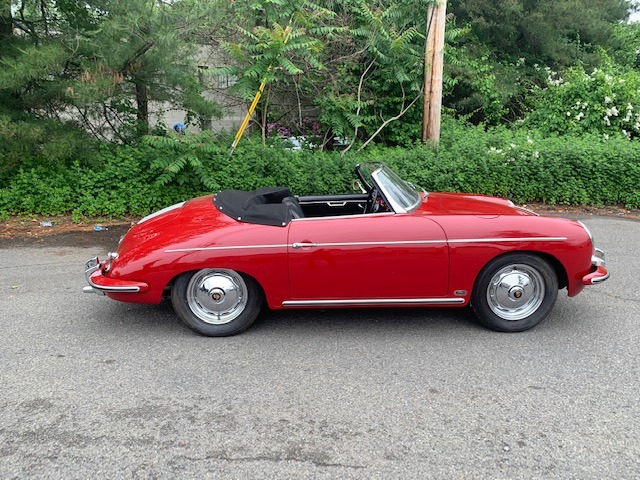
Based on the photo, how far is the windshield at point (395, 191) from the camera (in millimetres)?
4258

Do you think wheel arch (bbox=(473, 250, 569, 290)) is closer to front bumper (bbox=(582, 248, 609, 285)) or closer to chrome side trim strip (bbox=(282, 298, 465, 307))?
front bumper (bbox=(582, 248, 609, 285))

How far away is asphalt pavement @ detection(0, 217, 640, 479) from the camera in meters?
2.64

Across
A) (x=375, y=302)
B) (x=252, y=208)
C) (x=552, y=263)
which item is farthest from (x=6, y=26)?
(x=552, y=263)

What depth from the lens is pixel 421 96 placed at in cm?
1000

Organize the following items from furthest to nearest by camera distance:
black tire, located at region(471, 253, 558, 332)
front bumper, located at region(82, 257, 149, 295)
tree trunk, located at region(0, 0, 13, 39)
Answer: tree trunk, located at region(0, 0, 13, 39) < black tire, located at region(471, 253, 558, 332) < front bumper, located at region(82, 257, 149, 295)

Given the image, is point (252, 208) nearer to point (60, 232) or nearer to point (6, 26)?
point (60, 232)

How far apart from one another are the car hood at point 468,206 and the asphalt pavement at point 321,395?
89 cm

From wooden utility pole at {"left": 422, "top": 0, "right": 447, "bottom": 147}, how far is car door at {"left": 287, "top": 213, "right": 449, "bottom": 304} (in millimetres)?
5664

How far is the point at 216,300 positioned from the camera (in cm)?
405

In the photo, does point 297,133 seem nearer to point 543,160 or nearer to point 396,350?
point 543,160

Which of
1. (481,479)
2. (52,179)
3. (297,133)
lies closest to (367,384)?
(481,479)

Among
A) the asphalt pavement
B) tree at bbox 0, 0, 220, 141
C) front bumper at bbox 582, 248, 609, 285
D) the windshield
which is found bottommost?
the asphalt pavement

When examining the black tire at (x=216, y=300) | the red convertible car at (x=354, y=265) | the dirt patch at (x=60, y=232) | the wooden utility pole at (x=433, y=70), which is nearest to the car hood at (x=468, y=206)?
the red convertible car at (x=354, y=265)

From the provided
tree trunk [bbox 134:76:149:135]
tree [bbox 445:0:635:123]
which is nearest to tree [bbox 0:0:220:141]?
tree trunk [bbox 134:76:149:135]
